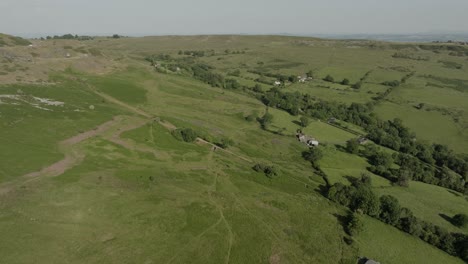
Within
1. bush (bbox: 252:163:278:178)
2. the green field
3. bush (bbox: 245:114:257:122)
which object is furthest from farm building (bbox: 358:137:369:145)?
bush (bbox: 252:163:278:178)

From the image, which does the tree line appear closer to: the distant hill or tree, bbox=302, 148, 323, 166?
tree, bbox=302, 148, 323, 166

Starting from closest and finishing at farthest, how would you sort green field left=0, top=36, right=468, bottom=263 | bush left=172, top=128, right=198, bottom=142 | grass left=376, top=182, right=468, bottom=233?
1. green field left=0, top=36, right=468, bottom=263
2. grass left=376, top=182, right=468, bottom=233
3. bush left=172, top=128, right=198, bottom=142

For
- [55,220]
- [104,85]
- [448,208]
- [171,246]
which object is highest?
[104,85]

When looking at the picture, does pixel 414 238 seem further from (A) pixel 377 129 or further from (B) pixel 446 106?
(B) pixel 446 106

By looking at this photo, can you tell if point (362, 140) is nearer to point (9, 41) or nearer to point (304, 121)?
point (304, 121)

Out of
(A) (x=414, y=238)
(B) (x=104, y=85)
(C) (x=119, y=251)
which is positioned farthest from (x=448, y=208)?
(B) (x=104, y=85)

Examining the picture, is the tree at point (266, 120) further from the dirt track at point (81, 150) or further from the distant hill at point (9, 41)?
the distant hill at point (9, 41)
